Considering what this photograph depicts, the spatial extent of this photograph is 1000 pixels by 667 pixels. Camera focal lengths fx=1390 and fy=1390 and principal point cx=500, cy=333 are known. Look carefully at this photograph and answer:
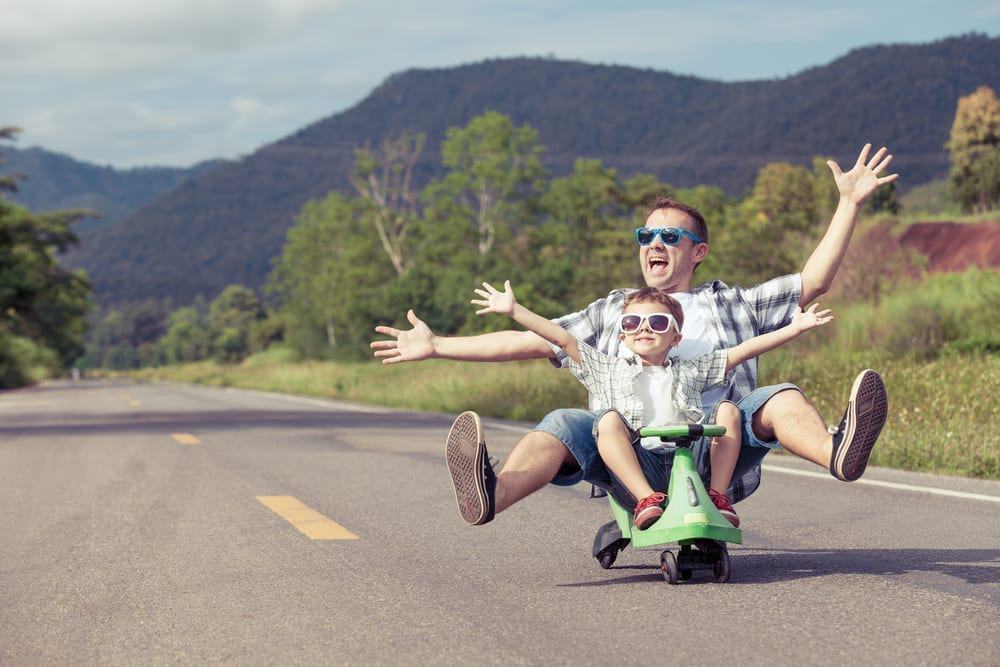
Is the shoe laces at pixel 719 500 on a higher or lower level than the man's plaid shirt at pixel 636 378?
lower

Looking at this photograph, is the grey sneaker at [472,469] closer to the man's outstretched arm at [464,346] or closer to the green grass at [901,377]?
the man's outstretched arm at [464,346]

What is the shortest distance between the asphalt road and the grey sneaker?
1.09 feet

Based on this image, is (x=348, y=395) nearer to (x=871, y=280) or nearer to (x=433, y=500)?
(x=871, y=280)

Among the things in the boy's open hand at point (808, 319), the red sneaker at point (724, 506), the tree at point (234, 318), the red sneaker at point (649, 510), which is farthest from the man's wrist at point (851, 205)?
the tree at point (234, 318)

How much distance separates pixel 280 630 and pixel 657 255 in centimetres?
224

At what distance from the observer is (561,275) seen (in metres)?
71.6

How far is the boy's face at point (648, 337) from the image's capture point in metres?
5.46

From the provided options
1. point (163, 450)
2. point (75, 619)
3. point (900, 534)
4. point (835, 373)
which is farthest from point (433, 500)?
point (835, 373)

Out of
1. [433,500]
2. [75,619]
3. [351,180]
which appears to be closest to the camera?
[75,619]

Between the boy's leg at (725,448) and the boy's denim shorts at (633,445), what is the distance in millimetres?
74

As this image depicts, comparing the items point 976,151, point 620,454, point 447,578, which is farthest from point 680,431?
point 976,151

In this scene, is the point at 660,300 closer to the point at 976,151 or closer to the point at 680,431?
the point at 680,431

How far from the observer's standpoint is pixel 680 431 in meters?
5.22

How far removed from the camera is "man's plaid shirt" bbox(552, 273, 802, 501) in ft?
19.2
